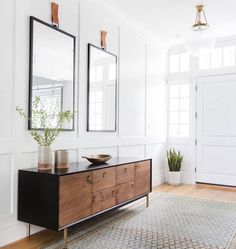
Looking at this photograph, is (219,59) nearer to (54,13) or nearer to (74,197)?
(54,13)

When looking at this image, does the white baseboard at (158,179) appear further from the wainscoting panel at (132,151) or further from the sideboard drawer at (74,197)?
the sideboard drawer at (74,197)

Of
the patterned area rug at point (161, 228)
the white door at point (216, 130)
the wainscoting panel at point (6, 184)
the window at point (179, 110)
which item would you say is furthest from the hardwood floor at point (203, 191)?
the wainscoting panel at point (6, 184)

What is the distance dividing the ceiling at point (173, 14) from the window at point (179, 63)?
71cm

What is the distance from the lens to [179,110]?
577 centimetres

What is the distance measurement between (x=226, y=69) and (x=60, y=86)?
349 cm

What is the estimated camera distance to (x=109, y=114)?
400cm

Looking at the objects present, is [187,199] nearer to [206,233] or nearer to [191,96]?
[206,233]

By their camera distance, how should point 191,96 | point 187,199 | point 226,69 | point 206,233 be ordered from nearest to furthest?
point 206,233, point 187,199, point 226,69, point 191,96

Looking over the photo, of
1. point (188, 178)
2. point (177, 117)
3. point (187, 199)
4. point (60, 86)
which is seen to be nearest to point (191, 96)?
point (177, 117)

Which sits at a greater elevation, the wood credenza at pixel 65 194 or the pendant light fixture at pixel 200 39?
the pendant light fixture at pixel 200 39

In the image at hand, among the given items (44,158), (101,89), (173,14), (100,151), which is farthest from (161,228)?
(173,14)

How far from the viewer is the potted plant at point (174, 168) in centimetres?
543

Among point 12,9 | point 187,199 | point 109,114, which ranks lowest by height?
point 187,199

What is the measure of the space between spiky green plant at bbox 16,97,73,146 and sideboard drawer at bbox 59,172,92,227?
0.49 metres
